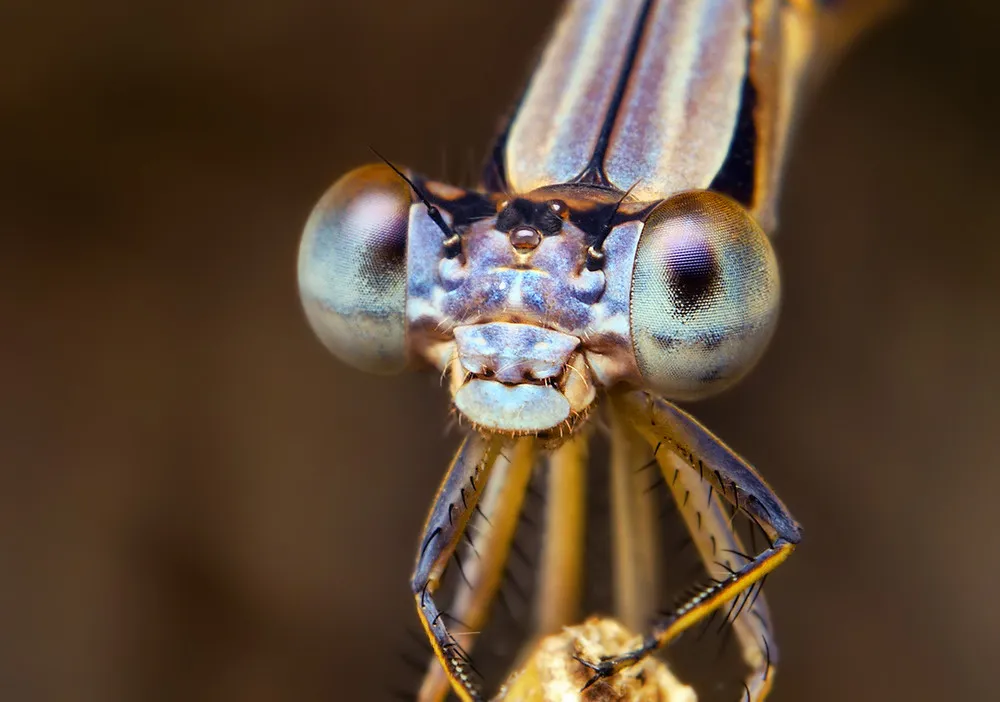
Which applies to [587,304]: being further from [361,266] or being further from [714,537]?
[714,537]

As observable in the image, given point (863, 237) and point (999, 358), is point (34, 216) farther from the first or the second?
point (999, 358)

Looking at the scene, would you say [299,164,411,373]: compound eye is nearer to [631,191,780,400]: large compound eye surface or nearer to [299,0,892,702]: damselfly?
[299,0,892,702]: damselfly

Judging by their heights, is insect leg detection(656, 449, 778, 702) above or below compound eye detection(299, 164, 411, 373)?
below

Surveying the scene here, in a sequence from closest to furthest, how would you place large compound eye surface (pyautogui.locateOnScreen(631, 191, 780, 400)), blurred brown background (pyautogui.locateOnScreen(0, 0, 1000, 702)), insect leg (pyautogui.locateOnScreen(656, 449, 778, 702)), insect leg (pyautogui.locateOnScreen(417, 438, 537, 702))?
A: large compound eye surface (pyautogui.locateOnScreen(631, 191, 780, 400)) < insect leg (pyautogui.locateOnScreen(656, 449, 778, 702)) < insect leg (pyautogui.locateOnScreen(417, 438, 537, 702)) < blurred brown background (pyautogui.locateOnScreen(0, 0, 1000, 702))

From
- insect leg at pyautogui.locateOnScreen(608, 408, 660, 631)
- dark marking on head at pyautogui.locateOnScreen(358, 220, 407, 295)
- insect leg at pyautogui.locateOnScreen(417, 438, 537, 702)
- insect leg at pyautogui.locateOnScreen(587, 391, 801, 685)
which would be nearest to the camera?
insect leg at pyautogui.locateOnScreen(587, 391, 801, 685)

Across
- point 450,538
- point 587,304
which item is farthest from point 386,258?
point 450,538

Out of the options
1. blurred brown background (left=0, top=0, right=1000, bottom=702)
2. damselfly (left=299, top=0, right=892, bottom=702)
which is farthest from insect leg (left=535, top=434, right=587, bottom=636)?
blurred brown background (left=0, top=0, right=1000, bottom=702)

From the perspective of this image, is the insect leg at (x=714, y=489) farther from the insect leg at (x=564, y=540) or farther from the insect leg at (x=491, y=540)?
the insect leg at (x=564, y=540)
